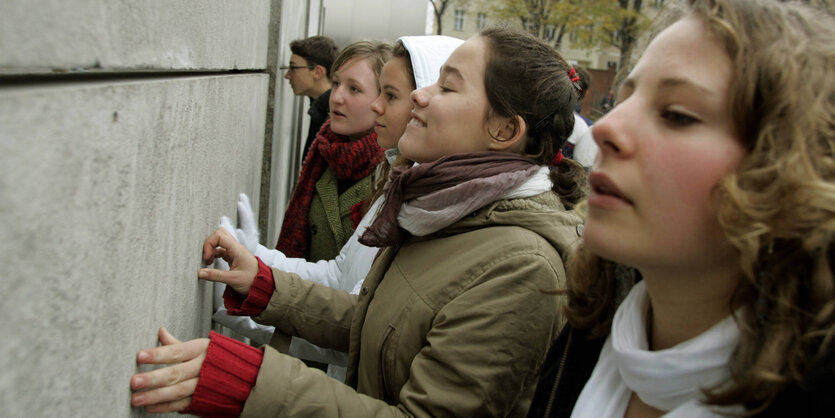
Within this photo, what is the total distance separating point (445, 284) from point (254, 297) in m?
0.68

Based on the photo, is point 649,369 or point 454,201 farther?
point 454,201

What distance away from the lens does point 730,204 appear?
99cm

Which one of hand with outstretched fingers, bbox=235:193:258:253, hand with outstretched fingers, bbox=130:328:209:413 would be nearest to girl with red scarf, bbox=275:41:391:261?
hand with outstretched fingers, bbox=235:193:258:253

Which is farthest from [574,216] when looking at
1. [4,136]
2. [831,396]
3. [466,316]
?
[4,136]

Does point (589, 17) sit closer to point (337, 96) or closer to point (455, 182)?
point (337, 96)

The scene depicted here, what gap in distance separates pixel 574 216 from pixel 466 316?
0.47m

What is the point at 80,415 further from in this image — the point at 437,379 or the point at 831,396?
the point at 831,396

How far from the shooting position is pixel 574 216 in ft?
5.95

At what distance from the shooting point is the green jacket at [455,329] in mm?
1485

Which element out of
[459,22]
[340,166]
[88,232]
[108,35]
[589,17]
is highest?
[589,17]

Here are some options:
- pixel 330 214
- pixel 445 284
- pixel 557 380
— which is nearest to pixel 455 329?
pixel 445 284

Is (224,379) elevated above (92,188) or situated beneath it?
situated beneath

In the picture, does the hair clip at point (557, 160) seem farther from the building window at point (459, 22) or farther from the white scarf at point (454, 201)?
the building window at point (459, 22)

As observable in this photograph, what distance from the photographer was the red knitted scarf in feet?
10.5
